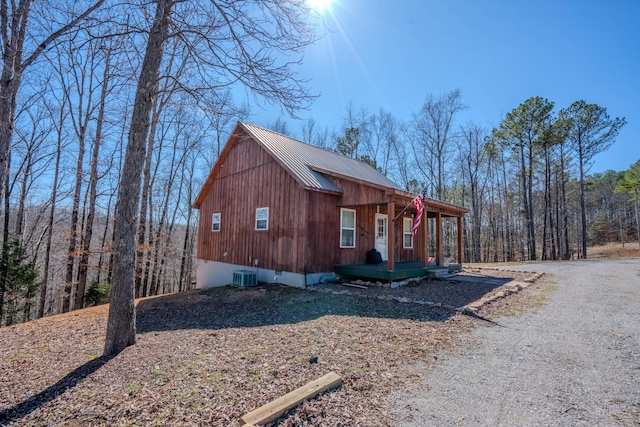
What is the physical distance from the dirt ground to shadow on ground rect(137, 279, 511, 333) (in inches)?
1.8

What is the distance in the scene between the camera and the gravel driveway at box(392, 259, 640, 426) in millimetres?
2520

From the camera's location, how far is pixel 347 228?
10344 mm

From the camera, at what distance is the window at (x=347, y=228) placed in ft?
33.3

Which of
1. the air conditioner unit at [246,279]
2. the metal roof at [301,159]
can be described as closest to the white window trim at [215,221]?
the air conditioner unit at [246,279]

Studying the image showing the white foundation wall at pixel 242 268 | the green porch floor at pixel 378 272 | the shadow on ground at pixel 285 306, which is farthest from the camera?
the white foundation wall at pixel 242 268

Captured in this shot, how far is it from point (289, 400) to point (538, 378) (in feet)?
8.74

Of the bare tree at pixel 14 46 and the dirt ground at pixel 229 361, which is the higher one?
the bare tree at pixel 14 46

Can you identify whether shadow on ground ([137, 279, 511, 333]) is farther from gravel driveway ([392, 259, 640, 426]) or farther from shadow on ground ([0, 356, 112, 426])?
shadow on ground ([0, 356, 112, 426])

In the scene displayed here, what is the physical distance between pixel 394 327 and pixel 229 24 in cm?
552

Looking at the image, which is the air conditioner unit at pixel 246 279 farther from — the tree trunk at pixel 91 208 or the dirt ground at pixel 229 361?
the tree trunk at pixel 91 208

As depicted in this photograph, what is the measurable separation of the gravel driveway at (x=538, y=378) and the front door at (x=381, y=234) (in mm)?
6080

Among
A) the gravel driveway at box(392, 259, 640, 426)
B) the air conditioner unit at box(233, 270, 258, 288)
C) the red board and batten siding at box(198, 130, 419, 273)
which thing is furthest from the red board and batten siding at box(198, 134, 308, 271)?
the gravel driveway at box(392, 259, 640, 426)

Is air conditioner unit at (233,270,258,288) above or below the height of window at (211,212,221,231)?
below

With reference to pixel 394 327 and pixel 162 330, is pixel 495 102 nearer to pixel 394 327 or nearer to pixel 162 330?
pixel 394 327
